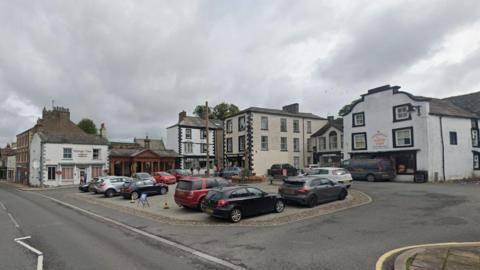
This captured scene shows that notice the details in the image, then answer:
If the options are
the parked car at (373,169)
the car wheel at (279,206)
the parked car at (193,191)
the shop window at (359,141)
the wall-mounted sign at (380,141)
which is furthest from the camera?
the shop window at (359,141)

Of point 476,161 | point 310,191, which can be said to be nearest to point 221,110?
point 476,161

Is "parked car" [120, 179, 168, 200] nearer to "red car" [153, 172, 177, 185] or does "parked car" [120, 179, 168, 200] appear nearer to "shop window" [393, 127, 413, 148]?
"red car" [153, 172, 177, 185]

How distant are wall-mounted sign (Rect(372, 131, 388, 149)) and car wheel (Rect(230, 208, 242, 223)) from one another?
24289mm

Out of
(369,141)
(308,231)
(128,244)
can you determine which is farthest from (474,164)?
(128,244)

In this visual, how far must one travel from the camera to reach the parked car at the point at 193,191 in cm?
1630

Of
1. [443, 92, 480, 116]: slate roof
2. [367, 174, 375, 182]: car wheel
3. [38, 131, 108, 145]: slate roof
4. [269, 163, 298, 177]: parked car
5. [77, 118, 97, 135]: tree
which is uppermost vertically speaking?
[77, 118, 97, 135]: tree

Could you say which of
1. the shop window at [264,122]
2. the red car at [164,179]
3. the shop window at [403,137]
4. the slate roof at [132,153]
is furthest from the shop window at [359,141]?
the slate roof at [132,153]

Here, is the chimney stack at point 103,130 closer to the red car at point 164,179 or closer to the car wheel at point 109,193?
the red car at point 164,179

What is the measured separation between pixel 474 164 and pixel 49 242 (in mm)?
37158

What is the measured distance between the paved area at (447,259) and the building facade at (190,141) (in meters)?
44.5

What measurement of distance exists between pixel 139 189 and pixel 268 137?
2371cm

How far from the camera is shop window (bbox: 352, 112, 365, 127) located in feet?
115

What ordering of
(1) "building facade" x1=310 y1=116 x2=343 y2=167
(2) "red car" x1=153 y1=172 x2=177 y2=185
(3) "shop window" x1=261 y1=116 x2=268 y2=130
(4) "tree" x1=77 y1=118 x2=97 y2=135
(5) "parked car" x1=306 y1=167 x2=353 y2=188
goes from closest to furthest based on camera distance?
(5) "parked car" x1=306 y1=167 x2=353 y2=188 → (2) "red car" x1=153 y1=172 x2=177 y2=185 → (1) "building facade" x1=310 y1=116 x2=343 y2=167 → (3) "shop window" x1=261 y1=116 x2=268 y2=130 → (4) "tree" x1=77 y1=118 x2=97 y2=135

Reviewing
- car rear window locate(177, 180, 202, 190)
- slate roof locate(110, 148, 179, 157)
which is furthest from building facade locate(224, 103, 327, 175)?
car rear window locate(177, 180, 202, 190)
